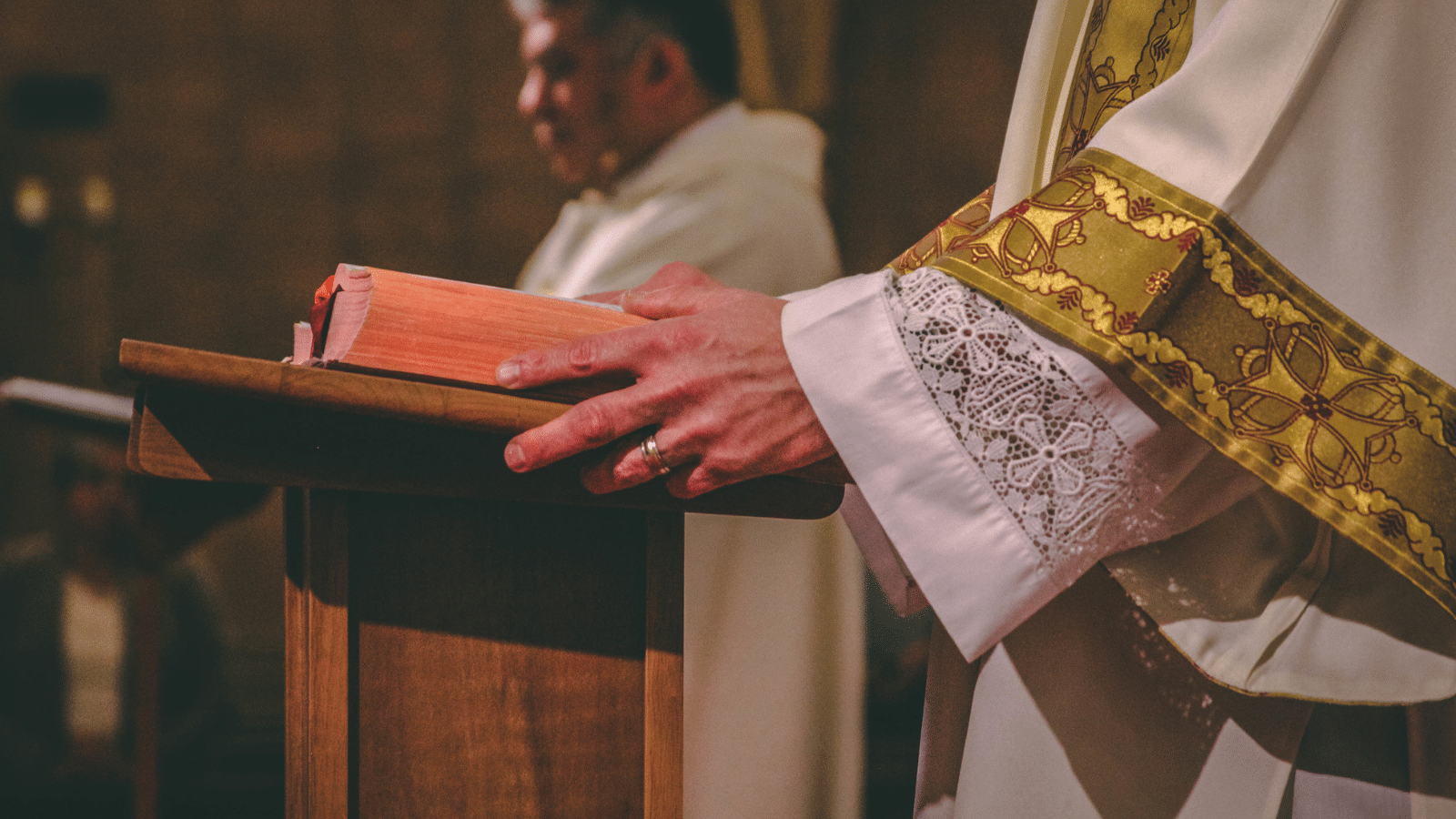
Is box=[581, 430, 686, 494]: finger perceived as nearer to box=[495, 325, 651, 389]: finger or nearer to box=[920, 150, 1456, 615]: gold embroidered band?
box=[495, 325, 651, 389]: finger

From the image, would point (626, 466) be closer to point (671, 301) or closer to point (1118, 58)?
point (671, 301)

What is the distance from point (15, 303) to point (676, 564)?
763cm

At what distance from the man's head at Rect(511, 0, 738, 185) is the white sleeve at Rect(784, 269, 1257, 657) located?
1876 millimetres

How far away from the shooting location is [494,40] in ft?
24.6

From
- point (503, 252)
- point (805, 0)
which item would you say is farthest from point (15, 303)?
point (805, 0)

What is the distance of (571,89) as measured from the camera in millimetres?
2545

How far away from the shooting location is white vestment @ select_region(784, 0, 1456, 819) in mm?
805

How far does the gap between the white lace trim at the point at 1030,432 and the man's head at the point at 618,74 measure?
190cm

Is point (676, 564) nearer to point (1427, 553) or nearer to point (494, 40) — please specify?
point (1427, 553)

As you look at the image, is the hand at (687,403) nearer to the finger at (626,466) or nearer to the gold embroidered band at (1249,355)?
the finger at (626,466)

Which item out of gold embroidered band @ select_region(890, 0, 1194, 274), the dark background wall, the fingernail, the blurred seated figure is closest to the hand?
the fingernail

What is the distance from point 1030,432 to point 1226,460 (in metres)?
0.18

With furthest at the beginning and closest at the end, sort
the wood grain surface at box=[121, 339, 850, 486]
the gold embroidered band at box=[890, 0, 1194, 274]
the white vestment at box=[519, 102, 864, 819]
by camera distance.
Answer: the white vestment at box=[519, 102, 864, 819], the gold embroidered band at box=[890, 0, 1194, 274], the wood grain surface at box=[121, 339, 850, 486]

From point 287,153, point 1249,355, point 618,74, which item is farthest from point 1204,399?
point 287,153
